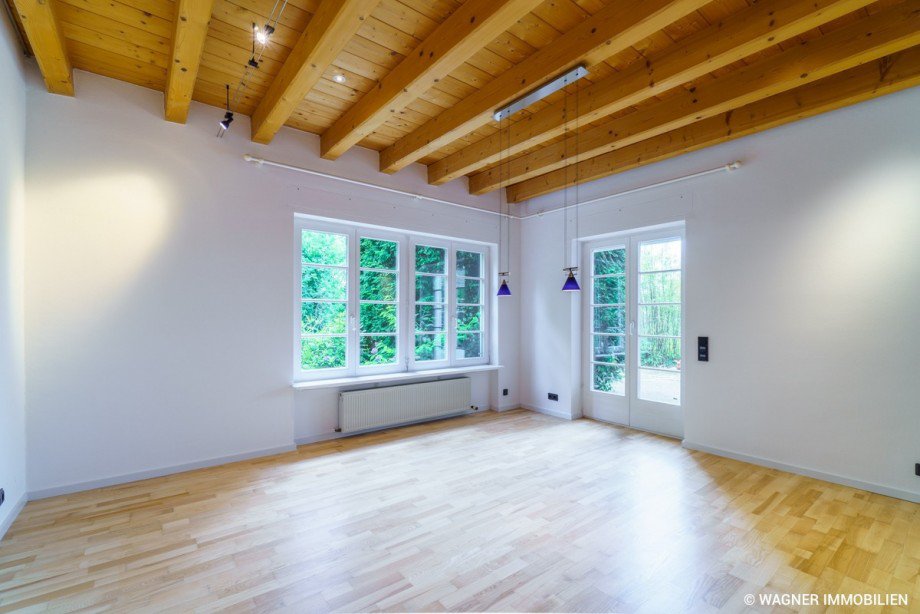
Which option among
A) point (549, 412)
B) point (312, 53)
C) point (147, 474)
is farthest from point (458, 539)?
point (549, 412)

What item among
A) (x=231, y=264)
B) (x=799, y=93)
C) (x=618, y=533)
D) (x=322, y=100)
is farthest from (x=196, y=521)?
(x=799, y=93)

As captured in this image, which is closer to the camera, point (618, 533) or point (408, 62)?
point (618, 533)

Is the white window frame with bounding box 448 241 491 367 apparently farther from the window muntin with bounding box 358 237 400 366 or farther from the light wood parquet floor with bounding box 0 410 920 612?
the light wood parquet floor with bounding box 0 410 920 612

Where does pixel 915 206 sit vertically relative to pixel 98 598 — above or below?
above

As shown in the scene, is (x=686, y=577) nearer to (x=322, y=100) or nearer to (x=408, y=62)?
(x=408, y=62)

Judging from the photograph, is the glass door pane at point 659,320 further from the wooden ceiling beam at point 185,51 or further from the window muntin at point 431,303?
the wooden ceiling beam at point 185,51

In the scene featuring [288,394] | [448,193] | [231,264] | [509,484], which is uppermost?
[448,193]

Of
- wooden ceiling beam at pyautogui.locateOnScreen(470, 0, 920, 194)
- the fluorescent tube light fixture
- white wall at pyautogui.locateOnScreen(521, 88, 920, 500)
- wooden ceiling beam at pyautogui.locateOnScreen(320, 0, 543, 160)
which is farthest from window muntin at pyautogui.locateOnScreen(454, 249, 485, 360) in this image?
the fluorescent tube light fixture

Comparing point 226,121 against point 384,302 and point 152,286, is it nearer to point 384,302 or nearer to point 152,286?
point 152,286

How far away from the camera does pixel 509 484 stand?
361 centimetres

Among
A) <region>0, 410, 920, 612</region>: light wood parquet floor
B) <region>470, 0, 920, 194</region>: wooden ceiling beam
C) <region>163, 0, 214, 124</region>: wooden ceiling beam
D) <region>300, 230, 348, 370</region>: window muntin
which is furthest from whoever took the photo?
<region>300, 230, 348, 370</region>: window muntin

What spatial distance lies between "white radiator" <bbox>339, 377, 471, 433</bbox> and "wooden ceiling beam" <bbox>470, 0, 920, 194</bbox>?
3.09 m

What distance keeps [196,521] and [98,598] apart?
0.78 metres

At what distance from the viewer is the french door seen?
495cm
